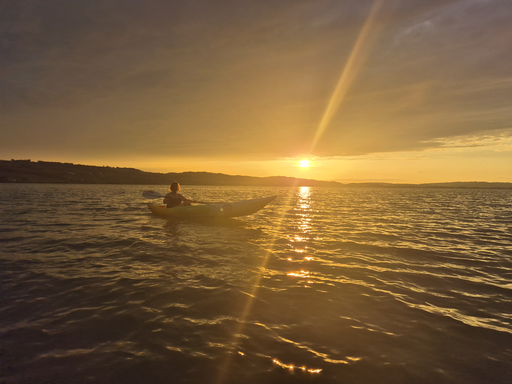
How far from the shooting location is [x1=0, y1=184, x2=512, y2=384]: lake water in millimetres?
3572

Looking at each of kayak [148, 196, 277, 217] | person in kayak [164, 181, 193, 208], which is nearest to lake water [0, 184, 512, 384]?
kayak [148, 196, 277, 217]

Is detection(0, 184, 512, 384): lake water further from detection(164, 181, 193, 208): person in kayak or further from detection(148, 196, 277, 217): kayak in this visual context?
detection(164, 181, 193, 208): person in kayak

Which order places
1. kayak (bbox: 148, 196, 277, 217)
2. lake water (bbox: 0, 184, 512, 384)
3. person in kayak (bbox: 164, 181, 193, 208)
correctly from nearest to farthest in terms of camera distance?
lake water (bbox: 0, 184, 512, 384) → kayak (bbox: 148, 196, 277, 217) → person in kayak (bbox: 164, 181, 193, 208)

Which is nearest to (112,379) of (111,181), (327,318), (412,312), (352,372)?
(352,372)

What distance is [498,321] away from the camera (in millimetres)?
4949

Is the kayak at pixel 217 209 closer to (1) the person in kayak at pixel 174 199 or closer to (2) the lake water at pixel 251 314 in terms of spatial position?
(1) the person in kayak at pixel 174 199

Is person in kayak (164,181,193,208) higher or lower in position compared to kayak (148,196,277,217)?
higher

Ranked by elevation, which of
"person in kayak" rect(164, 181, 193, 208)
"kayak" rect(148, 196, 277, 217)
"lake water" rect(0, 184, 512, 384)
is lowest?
"lake water" rect(0, 184, 512, 384)

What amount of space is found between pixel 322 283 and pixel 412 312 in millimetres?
1991

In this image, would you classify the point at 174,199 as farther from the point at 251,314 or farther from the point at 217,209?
the point at 251,314

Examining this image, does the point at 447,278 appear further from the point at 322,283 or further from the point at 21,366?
the point at 21,366

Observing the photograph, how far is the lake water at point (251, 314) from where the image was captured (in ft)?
11.7

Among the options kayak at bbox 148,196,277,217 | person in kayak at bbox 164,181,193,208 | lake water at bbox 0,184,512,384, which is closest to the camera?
lake water at bbox 0,184,512,384

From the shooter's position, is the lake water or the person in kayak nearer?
the lake water
